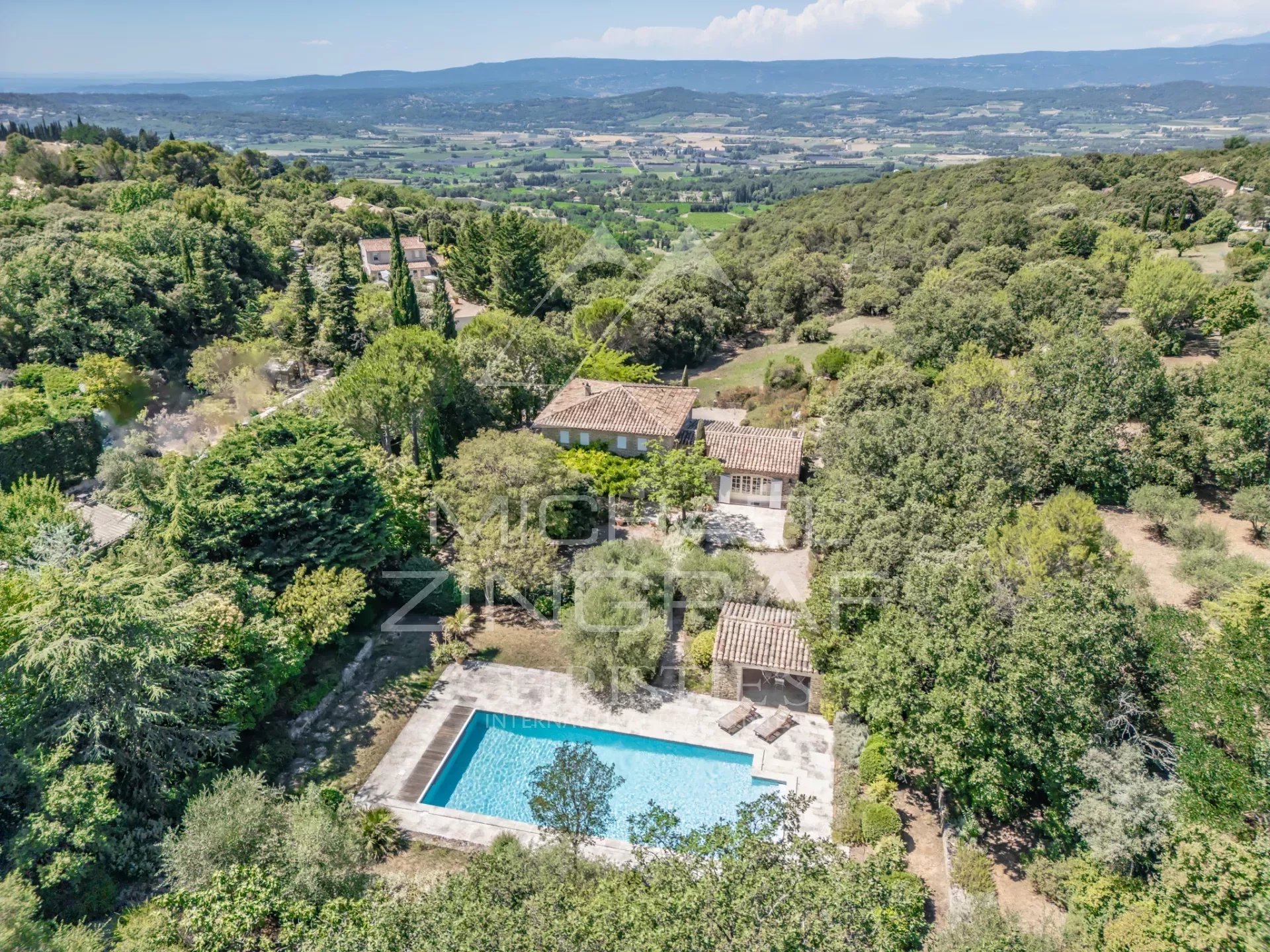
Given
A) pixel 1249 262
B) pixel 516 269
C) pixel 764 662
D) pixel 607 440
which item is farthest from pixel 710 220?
pixel 764 662

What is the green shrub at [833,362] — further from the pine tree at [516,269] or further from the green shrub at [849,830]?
the green shrub at [849,830]

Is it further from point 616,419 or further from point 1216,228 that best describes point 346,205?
point 1216,228

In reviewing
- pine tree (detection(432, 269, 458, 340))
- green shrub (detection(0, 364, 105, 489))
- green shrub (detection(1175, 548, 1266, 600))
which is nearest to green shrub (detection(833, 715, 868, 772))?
green shrub (detection(1175, 548, 1266, 600))

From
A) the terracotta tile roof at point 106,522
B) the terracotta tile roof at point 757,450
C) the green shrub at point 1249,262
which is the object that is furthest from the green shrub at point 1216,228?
the terracotta tile roof at point 106,522

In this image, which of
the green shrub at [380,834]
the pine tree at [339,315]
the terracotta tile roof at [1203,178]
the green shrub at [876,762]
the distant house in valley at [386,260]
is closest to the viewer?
the green shrub at [380,834]

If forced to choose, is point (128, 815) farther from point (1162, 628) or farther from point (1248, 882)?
point (1162, 628)

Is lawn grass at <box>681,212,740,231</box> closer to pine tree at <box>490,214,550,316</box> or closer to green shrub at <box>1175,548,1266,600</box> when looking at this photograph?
pine tree at <box>490,214,550,316</box>
